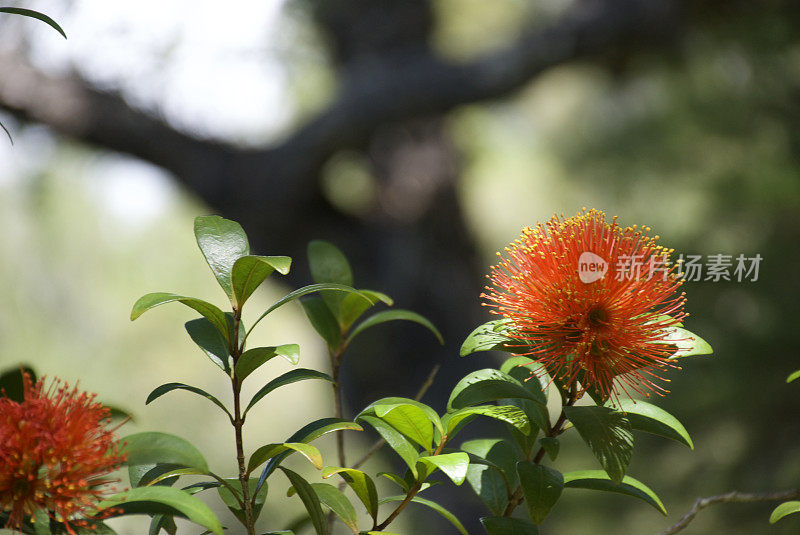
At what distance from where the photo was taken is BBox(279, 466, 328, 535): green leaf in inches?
16.1

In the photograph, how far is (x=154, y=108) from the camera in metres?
2.12

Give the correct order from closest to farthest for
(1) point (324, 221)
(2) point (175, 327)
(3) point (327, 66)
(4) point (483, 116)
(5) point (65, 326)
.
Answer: (1) point (324, 221) < (3) point (327, 66) < (4) point (483, 116) < (5) point (65, 326) < (2) point (175, 327)

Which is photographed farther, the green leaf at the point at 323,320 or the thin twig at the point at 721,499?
the green leaf at the point at 323,320

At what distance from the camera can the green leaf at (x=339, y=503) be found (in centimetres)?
44

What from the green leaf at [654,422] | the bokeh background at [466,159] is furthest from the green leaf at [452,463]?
the bokeh background at [466,159]

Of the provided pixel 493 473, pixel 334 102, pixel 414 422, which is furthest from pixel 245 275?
pixel 334 102

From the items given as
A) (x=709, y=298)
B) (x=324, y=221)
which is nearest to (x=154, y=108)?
(x=324, y=221)

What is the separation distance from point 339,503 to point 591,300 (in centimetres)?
21

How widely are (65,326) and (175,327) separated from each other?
2.39 feet

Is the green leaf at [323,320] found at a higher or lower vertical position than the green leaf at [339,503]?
higher

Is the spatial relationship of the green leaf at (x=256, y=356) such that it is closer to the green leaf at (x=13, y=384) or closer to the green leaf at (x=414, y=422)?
the green leaf at (x=414, y=422)

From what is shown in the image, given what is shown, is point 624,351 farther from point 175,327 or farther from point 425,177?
point 175,327

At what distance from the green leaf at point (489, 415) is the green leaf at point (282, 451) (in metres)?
0.09

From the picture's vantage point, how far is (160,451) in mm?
367
